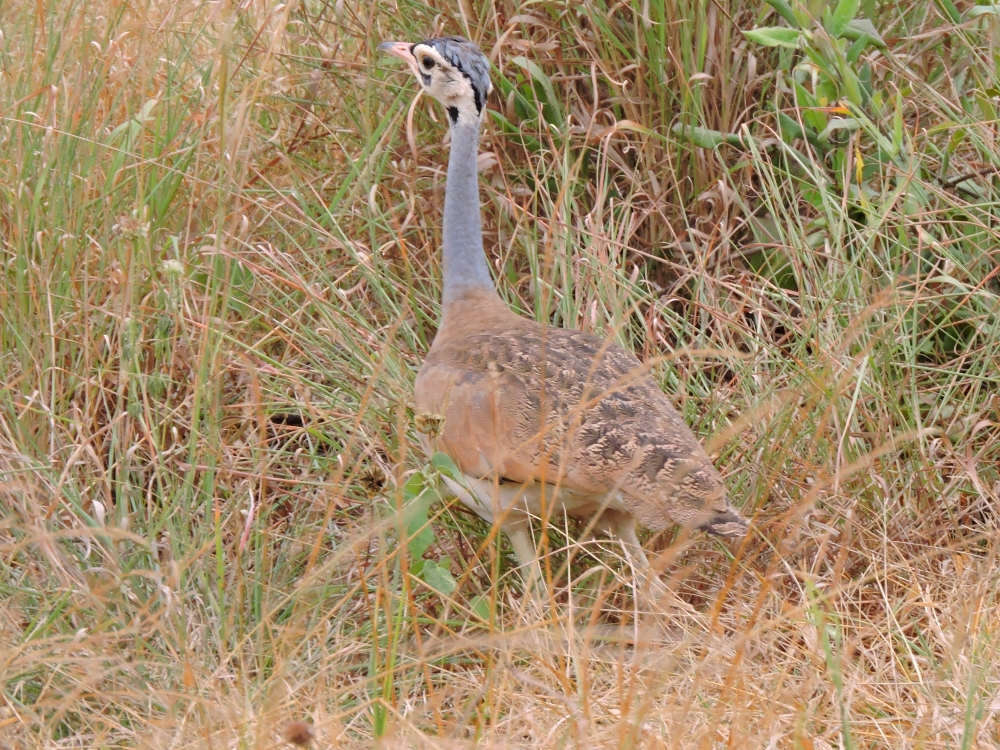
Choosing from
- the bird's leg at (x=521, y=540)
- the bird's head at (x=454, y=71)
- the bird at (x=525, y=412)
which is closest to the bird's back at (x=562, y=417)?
the bird at (x=525, y=412)

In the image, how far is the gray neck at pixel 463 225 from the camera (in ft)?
11.1

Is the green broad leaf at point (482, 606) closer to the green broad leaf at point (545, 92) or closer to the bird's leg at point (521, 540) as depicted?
the bird's leg at point (521, 540)

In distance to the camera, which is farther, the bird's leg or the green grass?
the bird's leg

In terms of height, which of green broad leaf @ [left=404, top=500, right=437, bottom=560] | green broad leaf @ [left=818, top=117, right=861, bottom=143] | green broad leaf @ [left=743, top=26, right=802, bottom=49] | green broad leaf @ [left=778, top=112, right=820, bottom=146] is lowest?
green broad leaf @ [left=404, top=500, right=437, bottom=560]

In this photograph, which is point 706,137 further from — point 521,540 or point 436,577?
point 436,577

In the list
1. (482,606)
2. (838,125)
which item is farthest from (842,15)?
(482,606)

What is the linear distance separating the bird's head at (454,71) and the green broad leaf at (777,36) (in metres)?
0.73

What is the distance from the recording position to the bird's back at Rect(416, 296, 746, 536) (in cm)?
265

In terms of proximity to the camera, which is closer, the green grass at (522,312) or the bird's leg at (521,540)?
the green grass at (522,312)

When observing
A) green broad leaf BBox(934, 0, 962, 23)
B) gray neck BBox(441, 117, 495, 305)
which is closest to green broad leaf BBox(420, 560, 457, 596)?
gray neck BBox(441, 117, 495, 305)

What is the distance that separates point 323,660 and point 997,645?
4.40 ft

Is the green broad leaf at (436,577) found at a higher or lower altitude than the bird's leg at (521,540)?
higher

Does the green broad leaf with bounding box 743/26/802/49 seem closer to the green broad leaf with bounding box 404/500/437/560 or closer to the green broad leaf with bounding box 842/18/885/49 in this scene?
the green broad leaf with bounding box 842/18/885/49

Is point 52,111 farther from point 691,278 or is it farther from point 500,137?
point 691,278
